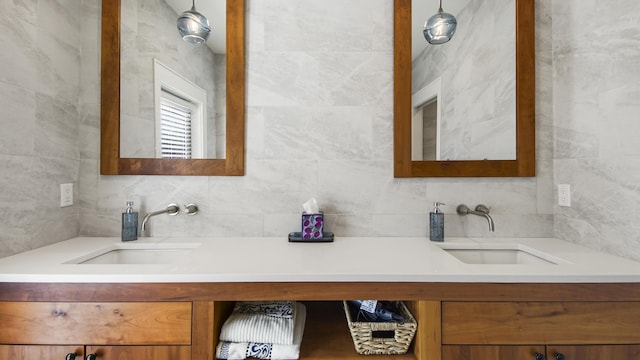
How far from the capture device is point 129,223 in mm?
1355

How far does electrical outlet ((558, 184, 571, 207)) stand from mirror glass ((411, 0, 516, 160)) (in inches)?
10.2

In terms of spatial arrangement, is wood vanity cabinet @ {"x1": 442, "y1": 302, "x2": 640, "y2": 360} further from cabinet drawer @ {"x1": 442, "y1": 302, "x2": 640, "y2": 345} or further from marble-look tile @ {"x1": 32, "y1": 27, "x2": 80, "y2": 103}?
marble-look tile @ {"x1": 32, "y1": 27, "x2": 80, "y2": 103}

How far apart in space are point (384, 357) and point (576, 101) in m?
1.44

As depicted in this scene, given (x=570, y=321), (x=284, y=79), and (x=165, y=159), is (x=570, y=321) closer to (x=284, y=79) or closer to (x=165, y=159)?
(x=284, y=79)

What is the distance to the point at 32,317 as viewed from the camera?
0.91 meters

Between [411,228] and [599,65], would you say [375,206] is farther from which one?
[599,65]

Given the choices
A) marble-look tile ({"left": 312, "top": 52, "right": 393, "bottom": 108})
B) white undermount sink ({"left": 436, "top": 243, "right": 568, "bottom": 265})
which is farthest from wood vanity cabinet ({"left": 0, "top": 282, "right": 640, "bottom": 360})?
marble-look tile ({"left": 312, "top": 52, "right": 393, "bottom": 108})

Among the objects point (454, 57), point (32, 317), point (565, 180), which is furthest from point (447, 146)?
point (32, 317)

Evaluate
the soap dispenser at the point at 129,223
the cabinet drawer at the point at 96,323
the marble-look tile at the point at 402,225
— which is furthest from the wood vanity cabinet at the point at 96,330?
the marble-look tile at the point at 402,225

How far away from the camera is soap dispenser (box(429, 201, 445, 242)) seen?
1.36 meters

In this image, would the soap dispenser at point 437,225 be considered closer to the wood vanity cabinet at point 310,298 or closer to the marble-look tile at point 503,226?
the marble-look tile at point 503,226

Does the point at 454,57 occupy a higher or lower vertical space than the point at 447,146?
higher

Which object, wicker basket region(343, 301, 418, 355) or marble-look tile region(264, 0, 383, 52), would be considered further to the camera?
marble-look tile region(264, 0, 383, 52)

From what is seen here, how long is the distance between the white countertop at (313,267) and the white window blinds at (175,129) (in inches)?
20.1
